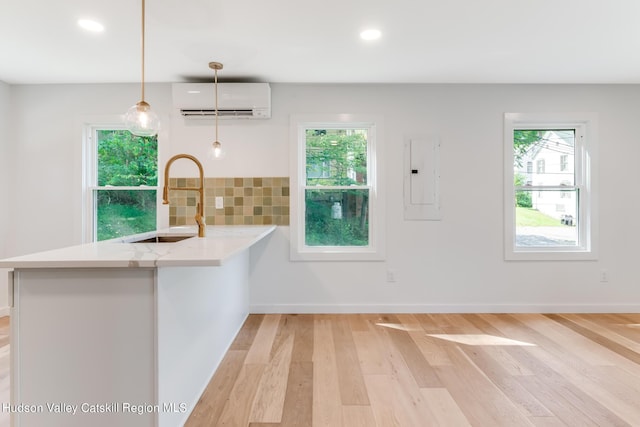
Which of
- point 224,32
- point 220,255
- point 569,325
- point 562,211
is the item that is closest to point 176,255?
point 220,255

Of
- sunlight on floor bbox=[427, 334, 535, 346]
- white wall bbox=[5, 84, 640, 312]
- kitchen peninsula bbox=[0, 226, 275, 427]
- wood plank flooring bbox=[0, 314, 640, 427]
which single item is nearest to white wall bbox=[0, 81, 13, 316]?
white wall bbox=[5, 84, 640, 312]

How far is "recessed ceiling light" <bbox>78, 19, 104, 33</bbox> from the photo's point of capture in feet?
7.68

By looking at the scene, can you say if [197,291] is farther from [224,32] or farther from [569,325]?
[569,325]

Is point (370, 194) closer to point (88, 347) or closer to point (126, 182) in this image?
point (126, 182)

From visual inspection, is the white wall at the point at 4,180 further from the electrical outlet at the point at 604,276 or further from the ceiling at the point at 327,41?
the electrical outlet at the point at 604,276

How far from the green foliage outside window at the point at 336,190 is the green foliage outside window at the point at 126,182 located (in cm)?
165

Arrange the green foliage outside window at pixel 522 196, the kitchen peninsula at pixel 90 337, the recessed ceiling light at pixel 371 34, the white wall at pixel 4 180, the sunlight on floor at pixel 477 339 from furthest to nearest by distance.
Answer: the green foliage outside window at pixel 522 196 < the white wall at pixel 4 180 < the sunlight on floor at pixel 477 339 < the recessed ceiling light at pixel 371 34 < the kitchen peninsula at pixel 90 337

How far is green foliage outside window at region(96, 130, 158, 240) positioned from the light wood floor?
5.33 feet

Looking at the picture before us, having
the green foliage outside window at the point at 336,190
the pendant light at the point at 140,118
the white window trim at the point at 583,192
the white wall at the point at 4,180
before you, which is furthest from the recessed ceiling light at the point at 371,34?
the white wall at the point at 4,180

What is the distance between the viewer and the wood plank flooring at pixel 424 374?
1.82 m

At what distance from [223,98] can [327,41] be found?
4.01 ft

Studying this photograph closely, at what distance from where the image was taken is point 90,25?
2391mm

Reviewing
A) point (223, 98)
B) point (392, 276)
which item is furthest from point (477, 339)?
point (223, 98)

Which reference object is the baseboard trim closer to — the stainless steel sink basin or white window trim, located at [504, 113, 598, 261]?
white window trim, located at [504, 113, 598, 261]
